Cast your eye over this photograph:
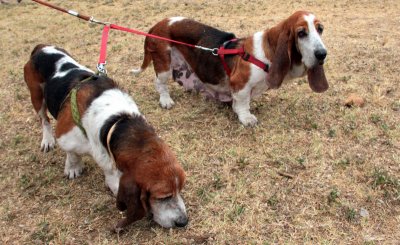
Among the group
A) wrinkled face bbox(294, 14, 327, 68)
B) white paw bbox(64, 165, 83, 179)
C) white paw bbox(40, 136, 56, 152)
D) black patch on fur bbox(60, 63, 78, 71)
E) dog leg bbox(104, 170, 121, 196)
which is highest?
wrinkled face bbox(294, 14, 327, 68)

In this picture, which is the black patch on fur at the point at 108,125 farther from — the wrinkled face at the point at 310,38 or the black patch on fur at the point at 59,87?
the wrinkled face at the point at 310,38

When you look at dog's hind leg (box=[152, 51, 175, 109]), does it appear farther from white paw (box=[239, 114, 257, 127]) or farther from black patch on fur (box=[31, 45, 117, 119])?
black patch on fur (box=[31, 45, 117, 119])

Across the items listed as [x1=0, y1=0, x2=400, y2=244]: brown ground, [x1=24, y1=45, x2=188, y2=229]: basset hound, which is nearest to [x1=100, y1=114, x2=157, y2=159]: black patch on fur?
[x1=24, y1=45, x2=188, y2=229]: basset hound

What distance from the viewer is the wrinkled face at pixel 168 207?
3.03 m

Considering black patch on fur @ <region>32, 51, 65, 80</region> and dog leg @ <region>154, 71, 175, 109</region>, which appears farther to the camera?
dog leg @ <region>154, 71, 175, 109</region>

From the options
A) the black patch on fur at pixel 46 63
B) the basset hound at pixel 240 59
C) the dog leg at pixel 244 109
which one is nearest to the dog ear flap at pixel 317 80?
the basset hound at pixel 240 59

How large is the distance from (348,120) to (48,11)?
9973 mm

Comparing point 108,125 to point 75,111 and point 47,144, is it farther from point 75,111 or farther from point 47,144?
point 47,144

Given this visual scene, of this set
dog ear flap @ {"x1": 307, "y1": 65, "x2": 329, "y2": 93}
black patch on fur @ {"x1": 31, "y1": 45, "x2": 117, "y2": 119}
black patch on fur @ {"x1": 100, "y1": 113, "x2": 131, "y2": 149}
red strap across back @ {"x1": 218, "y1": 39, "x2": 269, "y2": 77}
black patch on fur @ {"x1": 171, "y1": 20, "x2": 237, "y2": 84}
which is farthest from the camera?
black patch on fur @ {"x1": 171, "y1": 20, "x2": 237, "y2": 84}

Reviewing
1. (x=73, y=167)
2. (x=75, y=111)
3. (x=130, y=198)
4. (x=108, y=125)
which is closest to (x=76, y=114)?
Answer: (x=75, y=111)

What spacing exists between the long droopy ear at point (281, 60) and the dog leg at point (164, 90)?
1.71 meters

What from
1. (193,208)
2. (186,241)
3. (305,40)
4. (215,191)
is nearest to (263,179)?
(215,191)

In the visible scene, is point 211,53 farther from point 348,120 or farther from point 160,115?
point 348,120

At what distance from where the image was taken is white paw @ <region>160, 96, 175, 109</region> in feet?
19.4
